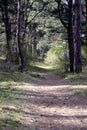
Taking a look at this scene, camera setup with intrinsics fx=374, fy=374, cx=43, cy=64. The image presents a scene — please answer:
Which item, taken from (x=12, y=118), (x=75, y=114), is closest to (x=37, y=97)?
(x=75, y=114)

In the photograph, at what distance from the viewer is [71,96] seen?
43.5 ft

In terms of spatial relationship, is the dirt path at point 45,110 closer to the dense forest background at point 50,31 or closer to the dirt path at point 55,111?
the dirt path at point 55,111

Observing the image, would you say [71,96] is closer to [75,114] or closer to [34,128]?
[75,114]

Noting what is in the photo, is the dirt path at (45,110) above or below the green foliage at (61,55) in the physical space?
above

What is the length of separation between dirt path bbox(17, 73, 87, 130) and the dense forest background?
8239 millimetres

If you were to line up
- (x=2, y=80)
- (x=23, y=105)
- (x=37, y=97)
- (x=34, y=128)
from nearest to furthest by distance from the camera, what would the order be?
(x=34, y=128) < (x=23, y=105) < (x=37, y=97) < (x=2, y=80)

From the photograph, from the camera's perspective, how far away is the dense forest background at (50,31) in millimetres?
22422

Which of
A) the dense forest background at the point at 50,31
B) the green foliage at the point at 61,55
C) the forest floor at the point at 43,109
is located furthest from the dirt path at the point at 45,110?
the green foliage at the point at 61,55

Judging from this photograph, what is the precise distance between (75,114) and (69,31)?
53.9ft

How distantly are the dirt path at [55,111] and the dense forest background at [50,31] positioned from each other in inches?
324

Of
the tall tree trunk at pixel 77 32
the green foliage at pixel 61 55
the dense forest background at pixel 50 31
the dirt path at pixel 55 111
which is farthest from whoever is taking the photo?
the green foliage at pixel 61 55

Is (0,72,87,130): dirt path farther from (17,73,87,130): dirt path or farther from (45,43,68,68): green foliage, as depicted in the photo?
(45,43,68,68): green foliage

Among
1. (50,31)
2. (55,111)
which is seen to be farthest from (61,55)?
(55,111)

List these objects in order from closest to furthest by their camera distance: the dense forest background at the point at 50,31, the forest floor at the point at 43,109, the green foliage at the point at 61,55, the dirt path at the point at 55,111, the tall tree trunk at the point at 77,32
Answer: the forest floor at the point at 43,109 < the dirt path at the point at 55,111 < the tall tree trunk at the point at 77,32 < the dense forest background at the point at 50,31 < the green foliage at the point at 61,55
